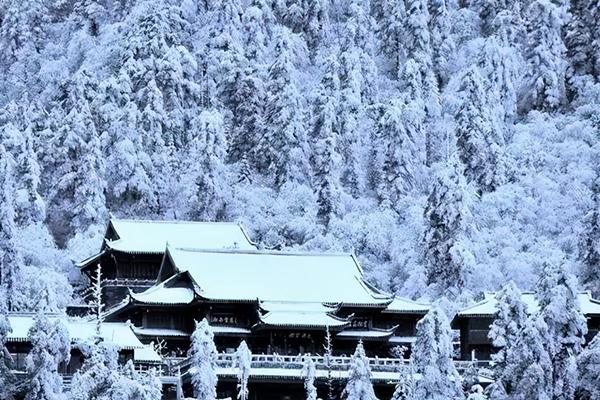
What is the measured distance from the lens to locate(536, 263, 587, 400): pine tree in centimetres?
6450

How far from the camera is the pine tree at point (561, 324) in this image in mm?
64500

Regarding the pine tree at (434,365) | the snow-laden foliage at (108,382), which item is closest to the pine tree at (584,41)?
the pine tree at (434,365)

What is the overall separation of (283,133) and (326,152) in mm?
4061

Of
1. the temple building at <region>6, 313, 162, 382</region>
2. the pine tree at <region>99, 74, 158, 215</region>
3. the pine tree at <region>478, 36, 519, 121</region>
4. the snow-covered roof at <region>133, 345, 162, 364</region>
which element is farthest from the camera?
the pine tree at <region>478, 36, 519, 121</region>

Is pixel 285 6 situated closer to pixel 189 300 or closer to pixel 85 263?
pixel 85 263

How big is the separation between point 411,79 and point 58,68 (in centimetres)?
2773

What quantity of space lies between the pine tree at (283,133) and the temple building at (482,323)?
28359 mm

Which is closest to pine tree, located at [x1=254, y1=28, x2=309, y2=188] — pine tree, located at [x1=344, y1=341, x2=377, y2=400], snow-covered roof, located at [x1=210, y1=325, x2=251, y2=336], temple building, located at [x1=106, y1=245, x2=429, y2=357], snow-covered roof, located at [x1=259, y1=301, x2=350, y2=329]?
temple building, located at [x1=106, y1=245, x2=429, y2=357]

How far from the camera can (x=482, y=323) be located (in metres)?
82.8

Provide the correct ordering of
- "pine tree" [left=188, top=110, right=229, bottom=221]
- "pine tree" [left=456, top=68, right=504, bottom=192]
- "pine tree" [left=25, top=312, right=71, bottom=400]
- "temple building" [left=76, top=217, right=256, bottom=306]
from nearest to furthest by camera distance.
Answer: "pine tree" [left=25, top=312, right=71, bottom=400] → "temple building" [left=76, top=217, right=256, bottom=306] → "pine tree" [left=188, top=110, right=229, bottom=221] → "pine tree" [left=456, top=68, right=504, bottom=192]

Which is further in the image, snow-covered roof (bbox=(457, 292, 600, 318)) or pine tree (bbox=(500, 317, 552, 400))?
snow-covered roof (bbox=(457, 292, 600, 318))

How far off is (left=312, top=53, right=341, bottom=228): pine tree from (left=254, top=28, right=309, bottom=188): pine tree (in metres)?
1.11

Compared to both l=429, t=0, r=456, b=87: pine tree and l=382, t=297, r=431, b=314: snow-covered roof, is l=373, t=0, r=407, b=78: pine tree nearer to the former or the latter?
l=429, t=0, r=456, b=87: pine tree

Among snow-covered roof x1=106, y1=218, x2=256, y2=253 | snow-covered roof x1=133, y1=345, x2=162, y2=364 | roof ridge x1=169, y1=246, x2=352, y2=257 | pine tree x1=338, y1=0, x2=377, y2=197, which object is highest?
pine tree x1=338, y1=0, x2=377, y2=197
